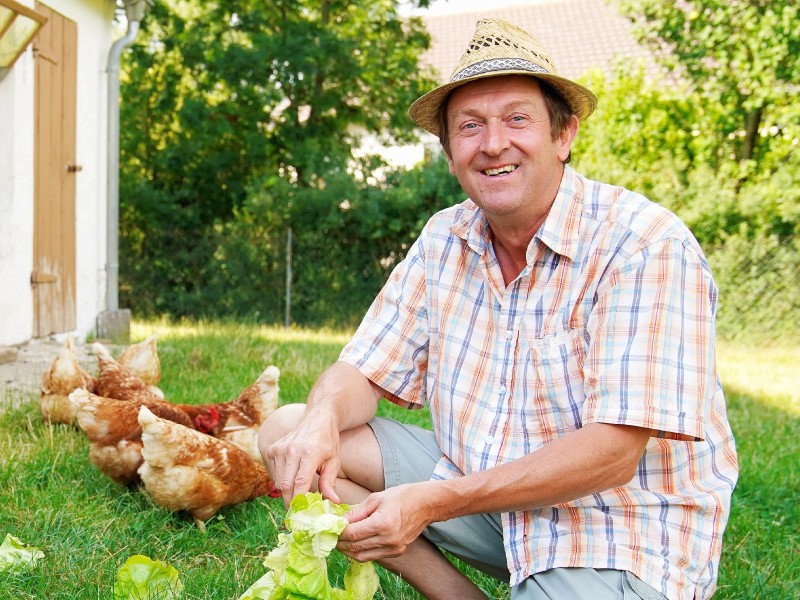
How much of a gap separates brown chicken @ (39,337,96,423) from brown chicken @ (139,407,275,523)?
123 cm

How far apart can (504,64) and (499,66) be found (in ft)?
0.05

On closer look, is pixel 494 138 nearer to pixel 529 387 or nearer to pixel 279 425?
pixel 529 387

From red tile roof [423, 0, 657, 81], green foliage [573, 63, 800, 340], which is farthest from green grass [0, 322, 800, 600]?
red tile roof [423, 0, 657, 81]

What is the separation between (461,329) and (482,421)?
32 cm

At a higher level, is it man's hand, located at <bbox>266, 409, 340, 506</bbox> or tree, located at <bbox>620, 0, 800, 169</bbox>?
tree, located at <bbox>620, 0, 800, 169</bbox>

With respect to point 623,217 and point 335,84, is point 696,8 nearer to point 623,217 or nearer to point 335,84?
point 335,84

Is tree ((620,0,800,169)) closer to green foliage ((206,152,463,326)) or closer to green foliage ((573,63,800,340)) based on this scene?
green foliage ((573,63,800,340))

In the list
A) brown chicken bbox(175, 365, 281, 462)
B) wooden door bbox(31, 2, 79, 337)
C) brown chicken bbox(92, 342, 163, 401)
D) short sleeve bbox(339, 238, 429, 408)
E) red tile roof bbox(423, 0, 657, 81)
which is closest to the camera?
short sleeve bbox(339, 238, 429, 408)

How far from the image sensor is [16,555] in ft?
9.98

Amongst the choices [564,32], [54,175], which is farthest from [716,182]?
[564,32]

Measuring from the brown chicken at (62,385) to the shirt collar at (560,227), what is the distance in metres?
2.76

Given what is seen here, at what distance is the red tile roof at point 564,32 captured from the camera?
71.8 ft

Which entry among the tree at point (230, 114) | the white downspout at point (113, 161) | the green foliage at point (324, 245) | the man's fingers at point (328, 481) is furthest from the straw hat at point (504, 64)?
the tree at point (230, 114)

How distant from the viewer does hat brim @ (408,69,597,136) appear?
2676 mm
